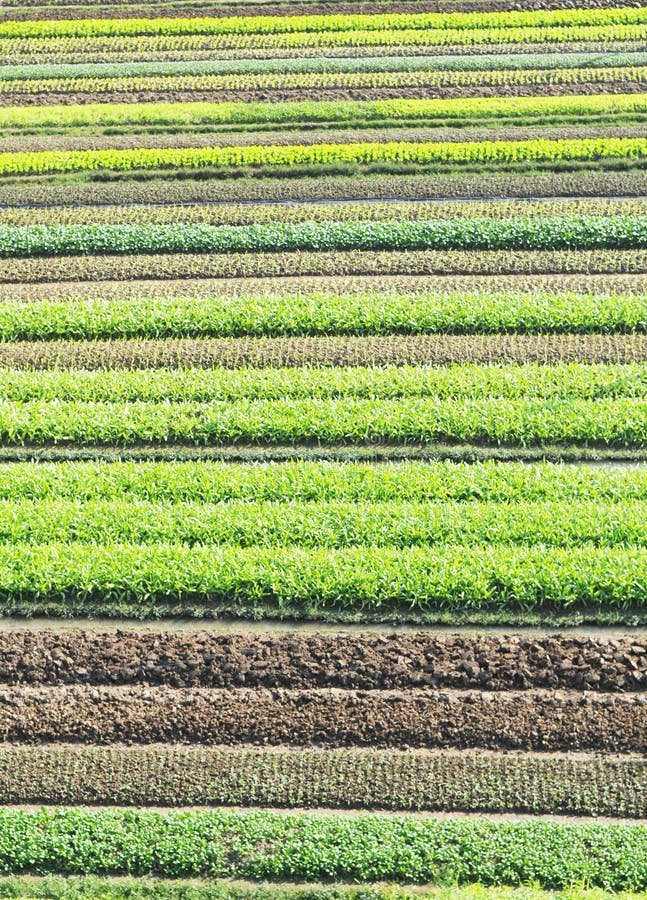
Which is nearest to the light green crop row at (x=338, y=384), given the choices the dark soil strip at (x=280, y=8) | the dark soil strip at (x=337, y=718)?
the dark soil strip at (x=337, y=718)

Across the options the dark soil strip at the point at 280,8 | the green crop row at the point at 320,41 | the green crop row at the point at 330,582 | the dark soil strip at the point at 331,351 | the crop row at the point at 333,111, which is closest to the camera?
the green crop row at the point at 330,582

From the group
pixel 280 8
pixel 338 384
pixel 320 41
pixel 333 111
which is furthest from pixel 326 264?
pixel 280 8

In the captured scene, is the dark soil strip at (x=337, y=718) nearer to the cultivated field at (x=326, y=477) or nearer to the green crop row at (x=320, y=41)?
the cultivated field at (x=326, y=477)

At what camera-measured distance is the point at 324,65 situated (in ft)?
91.1

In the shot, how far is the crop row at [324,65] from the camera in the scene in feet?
90.2

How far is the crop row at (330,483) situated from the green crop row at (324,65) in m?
14.8

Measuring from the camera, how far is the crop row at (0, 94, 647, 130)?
25.8 meters

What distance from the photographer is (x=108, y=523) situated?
632 inches

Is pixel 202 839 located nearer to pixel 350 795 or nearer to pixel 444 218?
pixel 350 795

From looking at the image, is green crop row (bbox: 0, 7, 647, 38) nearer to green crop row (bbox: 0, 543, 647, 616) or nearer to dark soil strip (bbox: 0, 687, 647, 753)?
green crop row (bbox: 0, 543, 647, 616)

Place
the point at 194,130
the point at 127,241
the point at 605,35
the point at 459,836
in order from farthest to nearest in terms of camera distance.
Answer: the point at 605,35 → the point at 194,130 → the point at 127,241 → the point at 459,836

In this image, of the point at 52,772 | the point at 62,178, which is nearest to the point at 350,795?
the point at 52,772

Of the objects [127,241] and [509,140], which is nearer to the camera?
[127,241]

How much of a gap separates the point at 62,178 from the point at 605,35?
50.2 feet
